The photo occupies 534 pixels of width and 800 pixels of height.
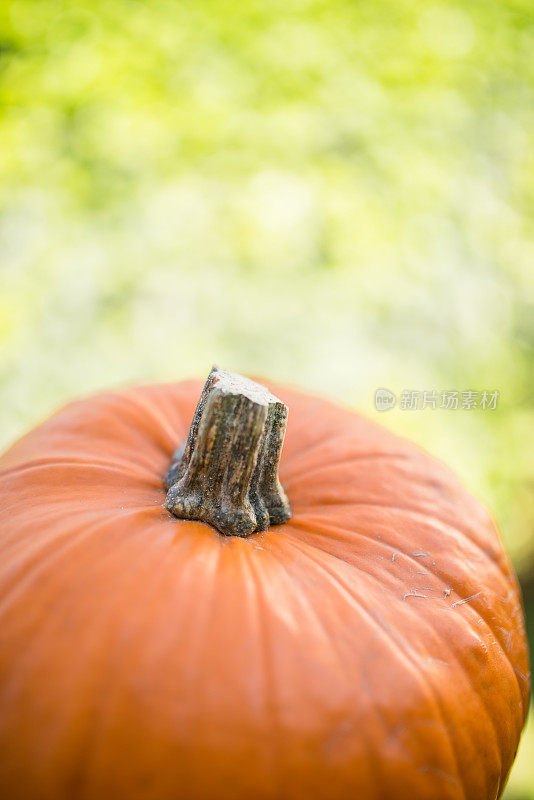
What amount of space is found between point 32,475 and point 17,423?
1.09 metres

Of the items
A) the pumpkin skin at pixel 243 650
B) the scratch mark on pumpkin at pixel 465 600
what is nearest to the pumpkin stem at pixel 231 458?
the pumpkin skin at pixel 243 650

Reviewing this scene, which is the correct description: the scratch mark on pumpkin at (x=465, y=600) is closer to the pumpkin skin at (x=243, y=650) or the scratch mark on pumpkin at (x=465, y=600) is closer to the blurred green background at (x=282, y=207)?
the pumpkin skin at (x=243, y=650)

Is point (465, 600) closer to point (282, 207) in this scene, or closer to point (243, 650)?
point (243, 650)

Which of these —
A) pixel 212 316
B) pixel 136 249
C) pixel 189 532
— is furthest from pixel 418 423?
pixel 189 532

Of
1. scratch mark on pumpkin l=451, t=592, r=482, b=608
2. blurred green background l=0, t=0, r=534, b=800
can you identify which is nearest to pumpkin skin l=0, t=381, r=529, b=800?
scratch mark on pumpkin l=451, t=592, r=482, b=608

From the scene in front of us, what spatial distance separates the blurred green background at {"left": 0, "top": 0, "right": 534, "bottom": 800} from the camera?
2.10 metres

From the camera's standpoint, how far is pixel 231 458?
31.2 inches

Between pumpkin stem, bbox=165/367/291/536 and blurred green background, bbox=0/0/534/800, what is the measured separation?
1230 mm

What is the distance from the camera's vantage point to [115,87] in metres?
2.25

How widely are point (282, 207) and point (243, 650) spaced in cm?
200

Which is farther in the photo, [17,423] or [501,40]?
[501,40]

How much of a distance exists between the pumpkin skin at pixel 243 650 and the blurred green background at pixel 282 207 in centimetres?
124

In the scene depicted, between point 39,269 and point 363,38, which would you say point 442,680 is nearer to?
point 39,269

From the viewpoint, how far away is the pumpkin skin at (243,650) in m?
0.60
